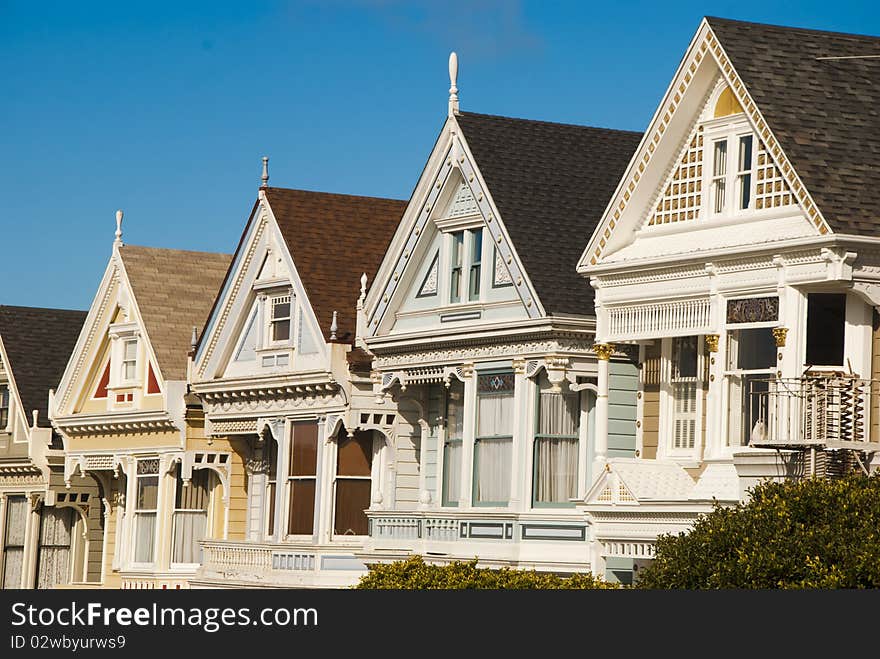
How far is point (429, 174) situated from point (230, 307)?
298 inches

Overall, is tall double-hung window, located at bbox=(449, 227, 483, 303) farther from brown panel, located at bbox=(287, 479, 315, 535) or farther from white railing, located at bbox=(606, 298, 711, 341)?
brown panel, located at bbox=(287, 479, 315, 535)

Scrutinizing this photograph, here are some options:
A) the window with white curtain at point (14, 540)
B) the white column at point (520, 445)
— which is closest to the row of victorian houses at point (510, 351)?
the white column at point (520, 445)

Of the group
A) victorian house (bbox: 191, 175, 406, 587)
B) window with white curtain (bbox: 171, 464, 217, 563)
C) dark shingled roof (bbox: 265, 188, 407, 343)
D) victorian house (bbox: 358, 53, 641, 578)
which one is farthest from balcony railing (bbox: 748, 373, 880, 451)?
window with white curtain (bbox: 171, 464, 217, 563)

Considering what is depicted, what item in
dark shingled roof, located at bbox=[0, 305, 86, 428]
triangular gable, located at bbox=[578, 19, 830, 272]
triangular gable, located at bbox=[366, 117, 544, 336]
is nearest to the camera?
triangular gable, located at bbox=[578, 19, 830, 272]

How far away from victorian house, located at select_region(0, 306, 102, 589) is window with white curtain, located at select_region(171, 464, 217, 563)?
5.18 meters

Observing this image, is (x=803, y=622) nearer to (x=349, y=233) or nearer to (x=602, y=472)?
(x=602, y=472)

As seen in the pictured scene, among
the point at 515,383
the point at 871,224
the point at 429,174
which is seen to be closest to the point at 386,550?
the point at 515,383

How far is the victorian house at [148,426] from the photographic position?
4397 cm

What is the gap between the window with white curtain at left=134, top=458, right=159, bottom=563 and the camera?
150ft

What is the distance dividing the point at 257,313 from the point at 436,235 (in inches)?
243

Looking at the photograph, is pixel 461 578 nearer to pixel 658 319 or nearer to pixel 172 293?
pixel 658 319

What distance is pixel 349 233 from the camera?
41.0 metres

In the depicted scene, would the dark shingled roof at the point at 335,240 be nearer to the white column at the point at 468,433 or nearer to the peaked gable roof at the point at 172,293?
the white column at the point at 468,433

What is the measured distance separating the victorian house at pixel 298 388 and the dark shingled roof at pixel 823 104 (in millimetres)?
10814
